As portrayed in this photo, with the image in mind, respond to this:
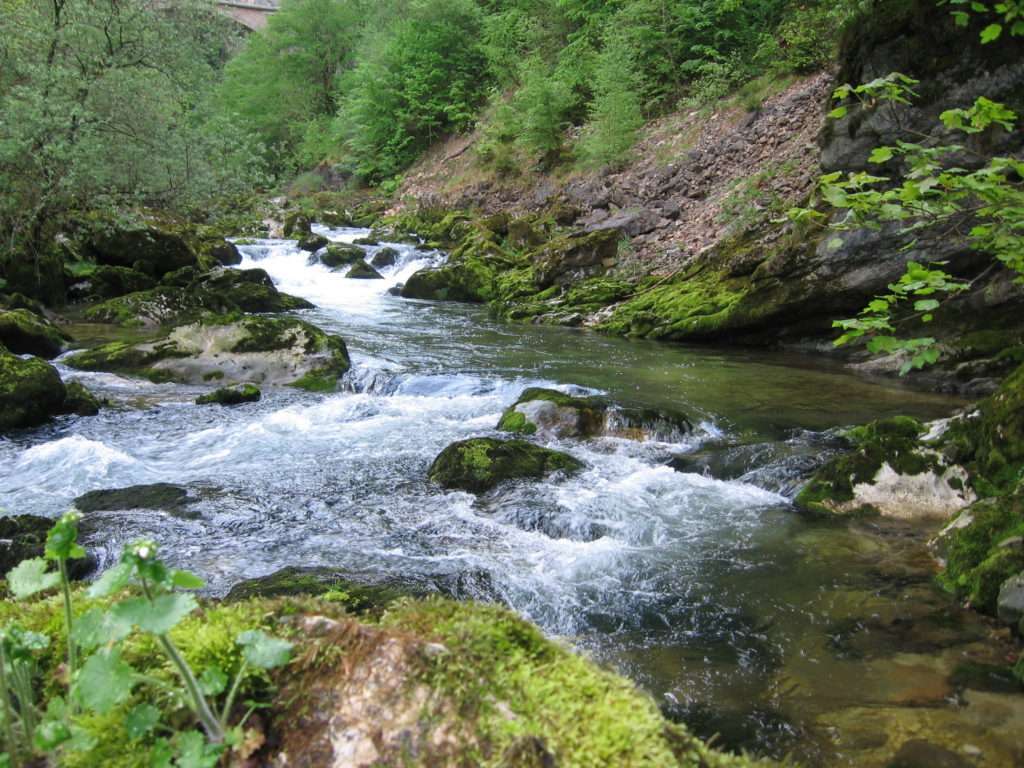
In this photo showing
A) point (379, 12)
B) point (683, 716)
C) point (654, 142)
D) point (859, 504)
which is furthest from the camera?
point (379, 12)

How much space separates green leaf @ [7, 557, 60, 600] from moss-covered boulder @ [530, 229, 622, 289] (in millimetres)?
18941

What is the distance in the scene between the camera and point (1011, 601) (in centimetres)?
387

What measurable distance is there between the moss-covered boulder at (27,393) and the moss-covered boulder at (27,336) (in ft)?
9.41

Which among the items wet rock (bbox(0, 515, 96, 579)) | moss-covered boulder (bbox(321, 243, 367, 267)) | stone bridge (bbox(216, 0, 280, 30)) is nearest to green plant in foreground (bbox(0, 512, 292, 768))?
wet rock (bbox(0, 515, 96, 579))

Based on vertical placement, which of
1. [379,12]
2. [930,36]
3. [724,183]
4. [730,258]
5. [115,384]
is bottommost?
[115,384]

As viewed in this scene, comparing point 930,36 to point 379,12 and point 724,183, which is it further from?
point 379,12

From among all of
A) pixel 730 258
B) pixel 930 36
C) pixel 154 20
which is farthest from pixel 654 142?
pixel 154 20

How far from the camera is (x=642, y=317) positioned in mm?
16047

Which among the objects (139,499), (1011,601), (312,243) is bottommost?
(139,499)

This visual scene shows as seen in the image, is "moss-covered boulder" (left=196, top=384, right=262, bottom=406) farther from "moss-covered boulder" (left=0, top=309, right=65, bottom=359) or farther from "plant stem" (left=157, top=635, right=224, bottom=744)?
"plant stem" (left=157, top=635, right=224, bottom=744)

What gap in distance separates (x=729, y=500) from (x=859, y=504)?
45.3 inches

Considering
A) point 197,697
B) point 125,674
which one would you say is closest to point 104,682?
point 125,674

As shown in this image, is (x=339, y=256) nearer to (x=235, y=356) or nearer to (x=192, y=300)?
(x=192, y=300)

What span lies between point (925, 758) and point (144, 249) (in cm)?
2050
